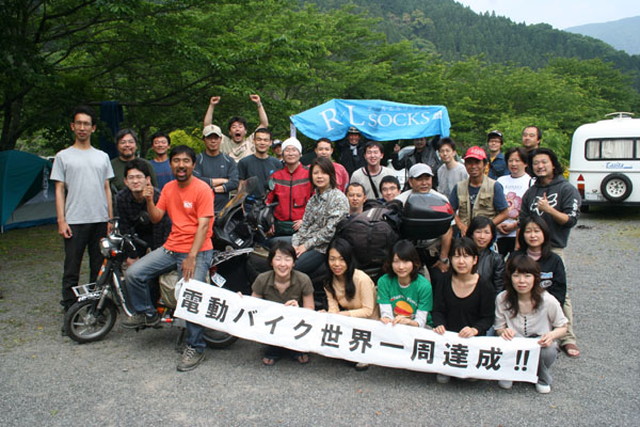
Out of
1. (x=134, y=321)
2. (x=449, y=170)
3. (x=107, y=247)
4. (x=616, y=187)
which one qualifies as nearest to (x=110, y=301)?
(x=134, y=321)

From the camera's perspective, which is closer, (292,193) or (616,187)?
(292,193)

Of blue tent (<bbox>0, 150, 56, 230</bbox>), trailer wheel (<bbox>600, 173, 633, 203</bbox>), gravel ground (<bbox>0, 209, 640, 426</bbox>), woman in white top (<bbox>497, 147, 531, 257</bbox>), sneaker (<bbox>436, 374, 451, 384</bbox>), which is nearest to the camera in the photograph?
gravel ground (<bbox>0, 209, 640, 426</bbox>)

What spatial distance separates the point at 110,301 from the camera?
4.48 m

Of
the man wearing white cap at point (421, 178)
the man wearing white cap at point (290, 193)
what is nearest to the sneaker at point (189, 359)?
the man wearing white cap at point (290, 193)

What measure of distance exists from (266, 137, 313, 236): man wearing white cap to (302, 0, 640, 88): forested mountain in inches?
2387

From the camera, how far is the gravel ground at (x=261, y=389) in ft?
10.7

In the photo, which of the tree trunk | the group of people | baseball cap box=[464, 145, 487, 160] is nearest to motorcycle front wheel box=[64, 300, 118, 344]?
the group of people

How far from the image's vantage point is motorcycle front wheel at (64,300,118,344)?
14.3 feet

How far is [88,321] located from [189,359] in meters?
1.10

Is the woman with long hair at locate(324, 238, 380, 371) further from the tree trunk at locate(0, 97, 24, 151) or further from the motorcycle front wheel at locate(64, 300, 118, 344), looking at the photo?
the tree trunk at locate(0, 97, 24, 151)

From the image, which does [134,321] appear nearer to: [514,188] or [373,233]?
[373,233]

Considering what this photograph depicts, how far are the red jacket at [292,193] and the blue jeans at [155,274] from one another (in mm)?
864

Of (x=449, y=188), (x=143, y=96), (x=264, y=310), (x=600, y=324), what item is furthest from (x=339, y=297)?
(x=143, y=96)

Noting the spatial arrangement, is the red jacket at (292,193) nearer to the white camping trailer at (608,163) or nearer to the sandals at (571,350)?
the sandals at (571,350)
